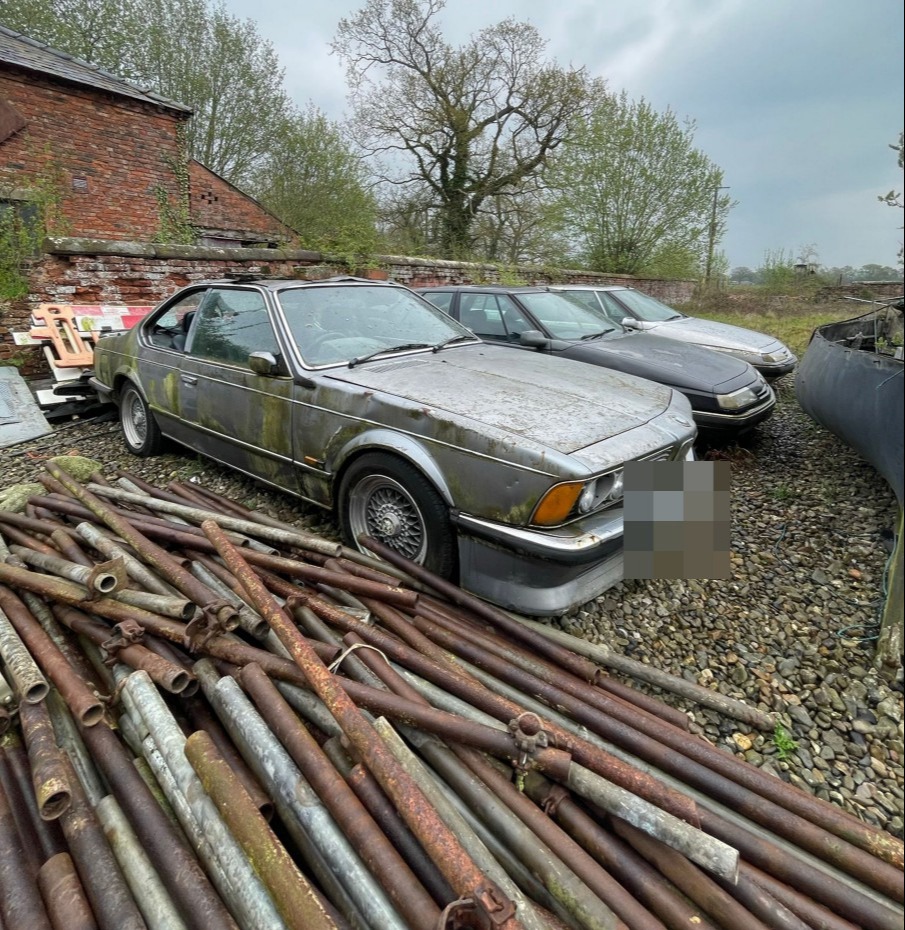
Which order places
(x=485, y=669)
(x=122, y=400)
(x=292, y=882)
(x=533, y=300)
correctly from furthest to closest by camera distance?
(x=533, y=300) → (x=122, y=400) → (x=485, y=669) → (x=292, y=882)

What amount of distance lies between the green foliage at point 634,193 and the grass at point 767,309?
5.56 feet

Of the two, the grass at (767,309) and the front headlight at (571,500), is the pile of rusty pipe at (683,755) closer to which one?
the front headlight at (571,500)

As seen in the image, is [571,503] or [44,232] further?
[44,232]

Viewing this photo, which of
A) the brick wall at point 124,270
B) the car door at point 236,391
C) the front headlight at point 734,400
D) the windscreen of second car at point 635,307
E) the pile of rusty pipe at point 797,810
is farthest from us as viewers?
the windscreen of second car at point 635,307

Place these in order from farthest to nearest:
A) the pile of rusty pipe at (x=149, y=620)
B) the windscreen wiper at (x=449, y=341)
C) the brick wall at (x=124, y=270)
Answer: the brick wall at (x=124, y=270) < the windscreen wiper at (x=449, y=341) < the pile of rusty pipe at (x=149, y=620)

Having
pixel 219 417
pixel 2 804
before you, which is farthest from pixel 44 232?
pixel 2 804

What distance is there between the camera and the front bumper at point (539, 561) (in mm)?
2504

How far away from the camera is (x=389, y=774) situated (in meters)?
1.59

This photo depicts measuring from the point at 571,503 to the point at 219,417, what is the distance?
2.81 meters

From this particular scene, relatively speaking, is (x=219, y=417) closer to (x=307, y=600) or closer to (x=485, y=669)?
(x=307, y=600)

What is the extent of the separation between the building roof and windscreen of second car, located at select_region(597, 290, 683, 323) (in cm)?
1130

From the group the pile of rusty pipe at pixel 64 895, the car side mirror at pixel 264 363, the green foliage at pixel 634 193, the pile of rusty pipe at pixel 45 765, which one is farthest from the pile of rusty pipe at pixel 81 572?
the green foliage at pixel 634 193

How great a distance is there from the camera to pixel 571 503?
250 centimetres

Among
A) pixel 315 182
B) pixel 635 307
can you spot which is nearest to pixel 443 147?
pixel 315 182
